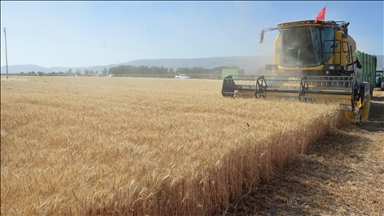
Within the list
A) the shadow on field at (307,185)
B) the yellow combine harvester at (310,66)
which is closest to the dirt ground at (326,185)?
the shadow on field at (307,185)

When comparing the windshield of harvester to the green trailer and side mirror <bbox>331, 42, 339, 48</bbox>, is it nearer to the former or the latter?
side mirror <bbox>331, 42, 339, 48</bbox>

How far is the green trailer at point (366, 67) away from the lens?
1255 centimetres

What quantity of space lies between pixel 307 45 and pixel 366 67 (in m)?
6.30

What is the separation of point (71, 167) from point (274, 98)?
747 centimetres

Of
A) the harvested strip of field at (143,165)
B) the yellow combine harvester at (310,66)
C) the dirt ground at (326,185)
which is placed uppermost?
the yellow combine harvester at (310,66)

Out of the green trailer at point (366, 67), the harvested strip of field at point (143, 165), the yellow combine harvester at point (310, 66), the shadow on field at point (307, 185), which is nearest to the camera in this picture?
the harvested strip of field at point (143, 165)

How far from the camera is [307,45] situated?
31.3 ft

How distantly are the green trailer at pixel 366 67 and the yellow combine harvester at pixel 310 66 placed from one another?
2905 millimetres

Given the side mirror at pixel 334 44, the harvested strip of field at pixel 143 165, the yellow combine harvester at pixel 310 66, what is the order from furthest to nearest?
the side mirror at pixel 334 44, the yellow combine harvester at pixel 310 66, the harvested strip of field at pixel 143 165

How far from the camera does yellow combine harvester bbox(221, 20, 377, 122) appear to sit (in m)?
8.43

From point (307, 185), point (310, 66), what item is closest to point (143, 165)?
point (307, 185)

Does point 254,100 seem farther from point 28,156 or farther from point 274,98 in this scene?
point 28,156

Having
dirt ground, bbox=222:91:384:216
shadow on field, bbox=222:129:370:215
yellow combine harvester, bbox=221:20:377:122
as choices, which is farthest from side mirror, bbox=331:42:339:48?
shadow on field, bbox=222:129:370:215

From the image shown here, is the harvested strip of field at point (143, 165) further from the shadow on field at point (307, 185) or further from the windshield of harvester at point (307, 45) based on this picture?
the windshield of harvester at point (307, 45)
